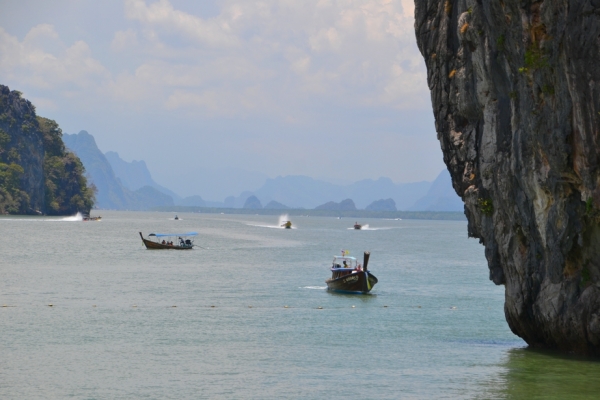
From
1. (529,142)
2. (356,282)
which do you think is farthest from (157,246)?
(529,142)

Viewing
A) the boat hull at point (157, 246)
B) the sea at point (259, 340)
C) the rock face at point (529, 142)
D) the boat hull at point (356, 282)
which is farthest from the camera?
the boat hull at point (157, 246)

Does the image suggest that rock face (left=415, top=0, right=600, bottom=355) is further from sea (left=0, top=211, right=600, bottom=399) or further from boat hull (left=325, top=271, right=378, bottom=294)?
boat hull (left=325, top=271, right=378, bottom=294)

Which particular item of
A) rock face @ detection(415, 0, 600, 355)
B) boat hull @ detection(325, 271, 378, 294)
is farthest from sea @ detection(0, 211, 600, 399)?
rock face @ detection(415, 0, 600, 355)

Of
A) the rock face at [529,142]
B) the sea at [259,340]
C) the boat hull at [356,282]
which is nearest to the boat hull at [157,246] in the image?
the sea at [259,340]

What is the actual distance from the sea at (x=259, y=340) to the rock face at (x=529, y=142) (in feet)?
8.08

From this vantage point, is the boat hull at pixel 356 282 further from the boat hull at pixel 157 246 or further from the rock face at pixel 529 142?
the boat hull at pixel 157 246

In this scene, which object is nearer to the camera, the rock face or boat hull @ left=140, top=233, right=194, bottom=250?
the rock face

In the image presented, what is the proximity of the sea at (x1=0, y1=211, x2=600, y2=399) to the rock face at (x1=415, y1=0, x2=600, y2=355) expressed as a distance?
246cm

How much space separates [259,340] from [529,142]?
13842mm

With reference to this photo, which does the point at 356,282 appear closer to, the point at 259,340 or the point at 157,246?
the point at 259,340

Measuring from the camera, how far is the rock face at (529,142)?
87.2 feet

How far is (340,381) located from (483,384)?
4.45 meters

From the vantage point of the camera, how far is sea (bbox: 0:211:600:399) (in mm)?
28250

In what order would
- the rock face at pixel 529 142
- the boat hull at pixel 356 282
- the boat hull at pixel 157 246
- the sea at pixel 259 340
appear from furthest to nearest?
the boat hull at pixel 157 246, the boat hull at pixel 356 282, the sea at pixel 259 340, the rock face at pixel 529 142
